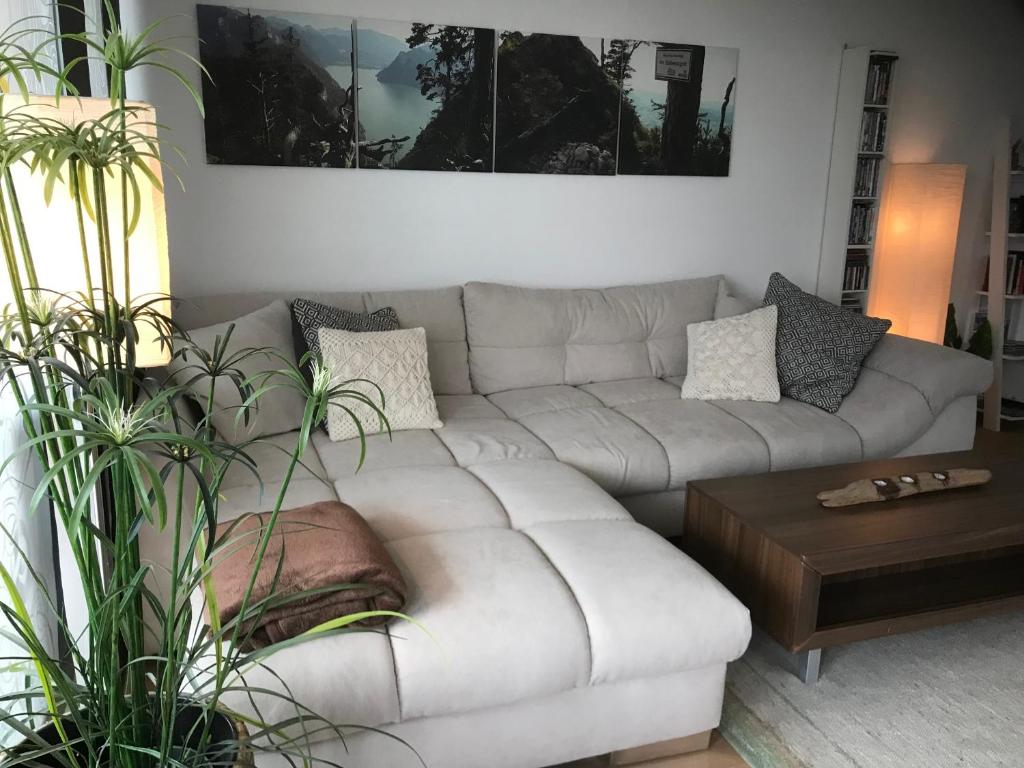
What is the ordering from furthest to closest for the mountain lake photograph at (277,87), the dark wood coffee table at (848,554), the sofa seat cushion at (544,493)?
the mountain lake photograph at (277,87)
the sofa seat cushion at (544,493)
the dark wood coffee table at (848,554)

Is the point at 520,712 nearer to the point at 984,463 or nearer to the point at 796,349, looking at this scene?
the point at 984,463

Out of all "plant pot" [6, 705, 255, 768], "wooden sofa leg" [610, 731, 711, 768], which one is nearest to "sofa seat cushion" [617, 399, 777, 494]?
"wooden sofa leg" [610, 731, 711, 768]

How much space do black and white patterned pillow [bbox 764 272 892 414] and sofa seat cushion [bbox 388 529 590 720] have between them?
5.98ft

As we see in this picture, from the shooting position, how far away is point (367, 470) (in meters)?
2.54

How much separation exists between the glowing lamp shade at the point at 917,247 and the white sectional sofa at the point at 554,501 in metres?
1.00

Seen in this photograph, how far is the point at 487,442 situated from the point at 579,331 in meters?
0.96

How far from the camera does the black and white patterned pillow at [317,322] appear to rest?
9.70 feet

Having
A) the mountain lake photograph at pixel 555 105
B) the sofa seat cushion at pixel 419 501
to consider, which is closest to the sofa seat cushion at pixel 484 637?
the sofa seat cushion at pixel 419 501

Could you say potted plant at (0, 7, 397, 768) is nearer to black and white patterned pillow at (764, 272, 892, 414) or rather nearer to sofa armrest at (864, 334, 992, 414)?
black and white patterned pillow at (764, 272, 892, 414)

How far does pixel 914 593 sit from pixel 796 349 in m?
1.28

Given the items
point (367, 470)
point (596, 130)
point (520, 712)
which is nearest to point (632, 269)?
point (596, 130)

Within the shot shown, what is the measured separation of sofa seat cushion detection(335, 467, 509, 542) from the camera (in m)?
2.17

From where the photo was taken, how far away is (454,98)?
3.49m

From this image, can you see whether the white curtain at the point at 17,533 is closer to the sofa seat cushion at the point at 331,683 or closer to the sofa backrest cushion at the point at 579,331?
the sofa seat cushion at the point at 331,683
